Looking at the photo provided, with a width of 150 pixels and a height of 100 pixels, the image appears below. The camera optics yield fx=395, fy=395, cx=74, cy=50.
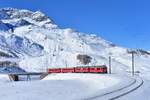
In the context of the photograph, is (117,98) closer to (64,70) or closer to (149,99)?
(149,99)

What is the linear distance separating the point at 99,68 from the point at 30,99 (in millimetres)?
83641

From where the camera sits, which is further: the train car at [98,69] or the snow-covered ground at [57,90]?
the train car at [98,69]

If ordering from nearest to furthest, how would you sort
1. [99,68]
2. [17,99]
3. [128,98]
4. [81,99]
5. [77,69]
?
[81,99] → [128,98] → [17,99] → [99,68] → [77,69]

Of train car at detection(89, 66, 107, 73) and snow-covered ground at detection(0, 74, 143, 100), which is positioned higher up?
train car at detection(89, 66, 107, 73)

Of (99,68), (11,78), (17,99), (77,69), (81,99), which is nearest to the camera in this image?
(81,99)

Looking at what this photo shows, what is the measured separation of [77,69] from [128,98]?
99.7 metres

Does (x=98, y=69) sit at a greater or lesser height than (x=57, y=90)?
greater

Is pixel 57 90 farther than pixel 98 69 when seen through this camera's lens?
No

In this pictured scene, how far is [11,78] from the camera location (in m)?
109

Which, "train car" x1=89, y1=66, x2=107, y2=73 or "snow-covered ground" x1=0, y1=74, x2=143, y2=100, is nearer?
"snow-covered ground" x1=0, y1=74, x2=143, y2=100

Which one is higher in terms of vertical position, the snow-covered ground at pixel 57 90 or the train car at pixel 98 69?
the train car at pixel 98 69

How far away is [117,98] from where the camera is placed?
29359mm

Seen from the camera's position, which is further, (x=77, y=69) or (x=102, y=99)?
(x=77, y=69)

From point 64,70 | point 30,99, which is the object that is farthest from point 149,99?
point 64,70
